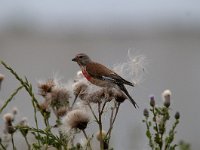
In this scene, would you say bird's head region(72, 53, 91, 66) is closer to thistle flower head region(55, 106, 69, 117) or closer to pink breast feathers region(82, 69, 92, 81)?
pink breast feathers region(82, 69, 92, 81)

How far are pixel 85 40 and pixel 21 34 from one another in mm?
1725

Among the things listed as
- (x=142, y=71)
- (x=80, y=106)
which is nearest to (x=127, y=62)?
(x=142, y=71)

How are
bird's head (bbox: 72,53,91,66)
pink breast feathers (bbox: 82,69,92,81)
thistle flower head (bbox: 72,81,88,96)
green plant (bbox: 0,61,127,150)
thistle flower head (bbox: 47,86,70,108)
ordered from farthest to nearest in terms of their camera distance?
bird's head (bbox: 72,53,91,66)
pink breast feathers (bbox: 82,69,92,81)
thistle flower head (bbox: 72,81,88,96)
thistle flower head (bbox: 47,86,70,108)
green plant (bbox: 0,61,127,150)

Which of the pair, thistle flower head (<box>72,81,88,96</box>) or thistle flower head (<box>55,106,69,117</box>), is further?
thistle flower head (<box>72,81,88,96</box>)

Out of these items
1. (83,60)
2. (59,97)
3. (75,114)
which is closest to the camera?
(75,114)

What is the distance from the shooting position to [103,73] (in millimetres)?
3564

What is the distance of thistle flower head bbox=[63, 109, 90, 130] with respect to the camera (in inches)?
113

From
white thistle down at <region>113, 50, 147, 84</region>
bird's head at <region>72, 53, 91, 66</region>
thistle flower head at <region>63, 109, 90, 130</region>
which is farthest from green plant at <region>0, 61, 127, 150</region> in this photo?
bird's head at <region>72, 53, 91, 66</region>

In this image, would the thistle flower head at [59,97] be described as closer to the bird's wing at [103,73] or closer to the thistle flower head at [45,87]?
the thistle flower head at [45,87]

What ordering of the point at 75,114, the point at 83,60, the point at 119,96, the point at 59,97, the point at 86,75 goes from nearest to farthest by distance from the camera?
the point at 75,114, the point at 59,97, the point at 119,96, the point at 86,75, the point at 83,60

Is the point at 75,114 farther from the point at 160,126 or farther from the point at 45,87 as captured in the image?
the point at 160,126

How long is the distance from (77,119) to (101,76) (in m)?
0.61

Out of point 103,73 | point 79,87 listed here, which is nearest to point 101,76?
point 103,73

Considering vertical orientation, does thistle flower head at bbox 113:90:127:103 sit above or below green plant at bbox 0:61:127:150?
above
